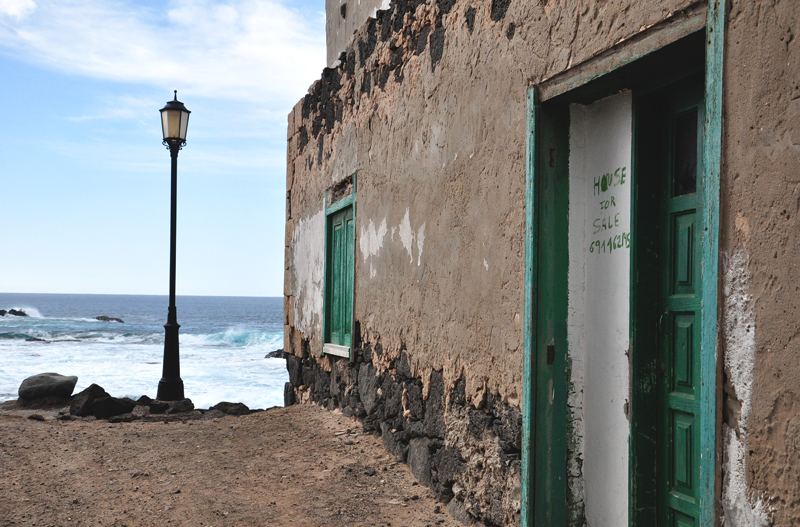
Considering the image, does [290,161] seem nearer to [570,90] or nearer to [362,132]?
[362,132]

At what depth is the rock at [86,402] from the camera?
7.38m

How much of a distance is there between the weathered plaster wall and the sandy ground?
40.7 inches

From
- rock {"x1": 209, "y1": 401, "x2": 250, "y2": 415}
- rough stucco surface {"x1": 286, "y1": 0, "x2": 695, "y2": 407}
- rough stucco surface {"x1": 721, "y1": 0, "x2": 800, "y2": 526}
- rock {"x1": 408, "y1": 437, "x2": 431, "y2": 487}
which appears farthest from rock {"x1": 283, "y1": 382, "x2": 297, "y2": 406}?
rough stucco surface {"x1": 721, "y1": 0, "x2": 800, "y2": 526}

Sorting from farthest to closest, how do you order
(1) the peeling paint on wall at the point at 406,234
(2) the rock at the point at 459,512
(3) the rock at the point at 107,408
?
(3) the rock at the point at 107,408
(1) the peeling paint on wall at the point at 406,234
(2) the rock at the point at 459,512

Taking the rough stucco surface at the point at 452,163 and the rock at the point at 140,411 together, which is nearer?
the rough stucco surface at the point at 452,163

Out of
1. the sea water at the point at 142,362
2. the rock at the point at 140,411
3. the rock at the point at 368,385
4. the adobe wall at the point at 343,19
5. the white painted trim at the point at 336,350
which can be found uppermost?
the adobe wall at the point at 343,19

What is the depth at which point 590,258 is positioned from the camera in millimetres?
2859

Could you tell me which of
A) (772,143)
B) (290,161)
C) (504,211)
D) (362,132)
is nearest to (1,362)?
(290,161)

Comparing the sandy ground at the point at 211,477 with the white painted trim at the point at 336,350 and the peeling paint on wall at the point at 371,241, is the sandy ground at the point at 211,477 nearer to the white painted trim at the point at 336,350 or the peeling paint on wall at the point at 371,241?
the white painted trim at the point at 336,350

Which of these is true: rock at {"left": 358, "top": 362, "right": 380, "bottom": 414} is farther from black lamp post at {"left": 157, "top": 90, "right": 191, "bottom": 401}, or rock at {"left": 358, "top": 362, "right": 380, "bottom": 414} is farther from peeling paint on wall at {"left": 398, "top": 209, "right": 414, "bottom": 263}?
black lamp post at {"left": 157, "top": 90, "right": 191, "bottom": 401}

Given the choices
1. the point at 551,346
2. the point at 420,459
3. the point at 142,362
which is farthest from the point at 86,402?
the point at 142,362

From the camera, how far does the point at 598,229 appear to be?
2.82 metres

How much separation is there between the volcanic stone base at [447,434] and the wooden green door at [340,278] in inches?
18.2

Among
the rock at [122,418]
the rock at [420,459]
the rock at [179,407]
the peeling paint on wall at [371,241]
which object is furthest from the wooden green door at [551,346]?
the rock at [179,407]
